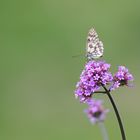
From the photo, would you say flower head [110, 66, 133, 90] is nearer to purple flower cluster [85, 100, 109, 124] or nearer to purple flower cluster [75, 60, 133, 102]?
purple flower cluster [75, 60, 133, 102]

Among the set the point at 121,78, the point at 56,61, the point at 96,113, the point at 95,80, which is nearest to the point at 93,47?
the point at 121,78

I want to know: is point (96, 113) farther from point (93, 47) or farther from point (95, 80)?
point (93, 47)

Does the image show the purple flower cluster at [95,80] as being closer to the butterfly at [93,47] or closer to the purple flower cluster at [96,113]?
the purple flower cluster at [96,113]

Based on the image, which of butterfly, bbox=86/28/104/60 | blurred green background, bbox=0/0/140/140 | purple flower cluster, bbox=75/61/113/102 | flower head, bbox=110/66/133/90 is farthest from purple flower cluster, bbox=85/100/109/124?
blurred green background, bbox=0/0/140/140

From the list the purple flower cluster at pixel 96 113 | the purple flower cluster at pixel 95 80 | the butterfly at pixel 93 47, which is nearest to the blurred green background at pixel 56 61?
the butterfly at pixel 93 47

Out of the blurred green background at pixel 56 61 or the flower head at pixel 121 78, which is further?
the blurred green background at pixel 56 61

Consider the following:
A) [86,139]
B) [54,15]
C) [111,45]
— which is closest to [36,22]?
[54,15]
